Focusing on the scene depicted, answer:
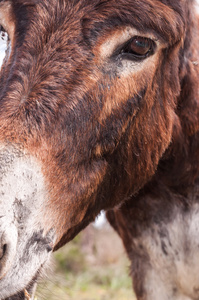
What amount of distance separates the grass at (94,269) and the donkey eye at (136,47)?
3186 mm

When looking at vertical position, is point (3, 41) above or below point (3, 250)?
above

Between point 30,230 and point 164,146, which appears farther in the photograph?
point 164,146

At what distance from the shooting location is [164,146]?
2283 mm

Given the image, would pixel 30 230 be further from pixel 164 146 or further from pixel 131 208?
pixel 131 208

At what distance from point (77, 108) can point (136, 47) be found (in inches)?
16.1

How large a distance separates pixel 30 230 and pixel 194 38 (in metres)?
1.50

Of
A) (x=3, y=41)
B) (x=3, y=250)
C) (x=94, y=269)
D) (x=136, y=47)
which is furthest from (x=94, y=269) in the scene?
(x=3, y=250)

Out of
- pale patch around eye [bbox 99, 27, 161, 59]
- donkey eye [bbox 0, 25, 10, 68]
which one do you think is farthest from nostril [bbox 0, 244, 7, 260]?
donkey eye [bbox 0, 25, 10, 68]

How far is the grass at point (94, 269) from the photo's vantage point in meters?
5.90

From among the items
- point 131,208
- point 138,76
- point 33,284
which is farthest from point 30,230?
point 131,208

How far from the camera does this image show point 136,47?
1.93 m

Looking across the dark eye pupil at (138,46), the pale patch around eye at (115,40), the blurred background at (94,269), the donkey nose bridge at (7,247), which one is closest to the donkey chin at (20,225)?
the donkey nose bridge at (7,247)

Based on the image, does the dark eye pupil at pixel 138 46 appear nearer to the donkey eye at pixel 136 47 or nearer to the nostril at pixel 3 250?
the donkey eye at pixel 136 47

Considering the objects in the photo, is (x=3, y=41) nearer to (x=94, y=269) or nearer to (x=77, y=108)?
(x=77, y=108)
